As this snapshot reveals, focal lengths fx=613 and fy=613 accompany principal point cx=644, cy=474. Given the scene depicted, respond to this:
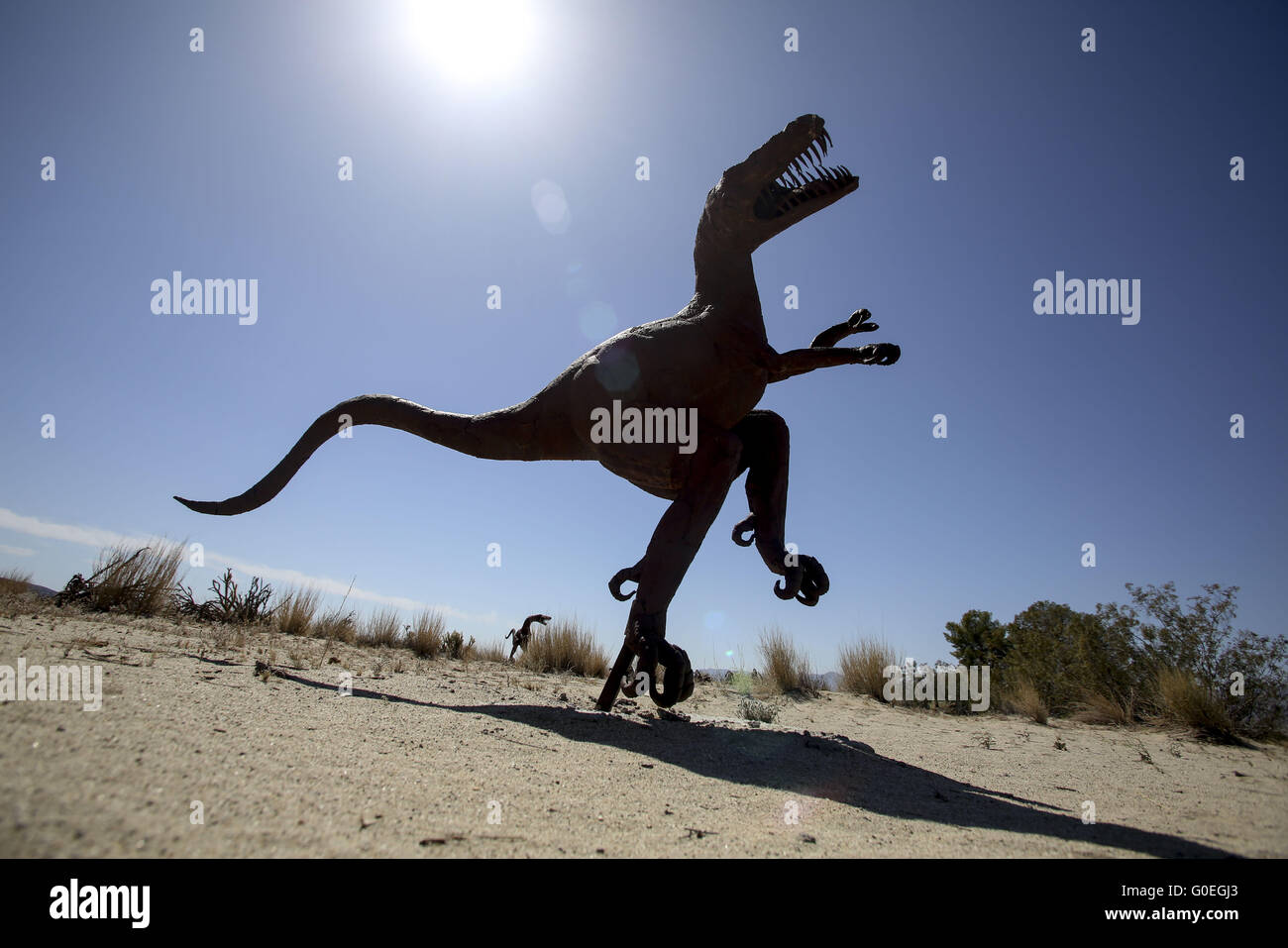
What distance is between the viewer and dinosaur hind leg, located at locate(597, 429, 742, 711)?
3.63 meters

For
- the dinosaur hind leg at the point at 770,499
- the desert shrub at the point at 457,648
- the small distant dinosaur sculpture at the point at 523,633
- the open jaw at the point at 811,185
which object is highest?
the open jaw at the point at 811,185

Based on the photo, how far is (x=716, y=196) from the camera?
457 centimetres

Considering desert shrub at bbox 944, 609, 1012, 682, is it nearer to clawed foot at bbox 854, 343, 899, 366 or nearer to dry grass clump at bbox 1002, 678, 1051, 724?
dry grass clump at bbox 1002, 678, 1051, 724

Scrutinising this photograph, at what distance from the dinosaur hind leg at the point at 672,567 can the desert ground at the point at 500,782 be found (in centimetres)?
31

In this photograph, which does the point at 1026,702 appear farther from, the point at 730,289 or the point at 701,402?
the point at 730,289

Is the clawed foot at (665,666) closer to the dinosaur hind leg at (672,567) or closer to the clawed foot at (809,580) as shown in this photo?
the dinosaur hind leg at (672,567)

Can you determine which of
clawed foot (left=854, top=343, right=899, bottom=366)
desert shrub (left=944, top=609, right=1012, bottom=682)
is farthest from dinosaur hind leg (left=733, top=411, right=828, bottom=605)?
desert shrub (left=944, top=609, right=1012, bottom=682)

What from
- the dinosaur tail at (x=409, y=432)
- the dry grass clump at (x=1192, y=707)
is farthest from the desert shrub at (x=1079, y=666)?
the dinosaur tail at (x=409, y=432)

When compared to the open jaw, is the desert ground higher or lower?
lower

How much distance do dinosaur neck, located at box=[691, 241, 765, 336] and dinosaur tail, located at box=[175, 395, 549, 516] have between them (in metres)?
1.56

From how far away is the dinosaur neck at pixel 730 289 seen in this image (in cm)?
439

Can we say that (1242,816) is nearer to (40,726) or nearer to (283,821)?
(283,821)

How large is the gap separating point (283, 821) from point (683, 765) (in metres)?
1.85
